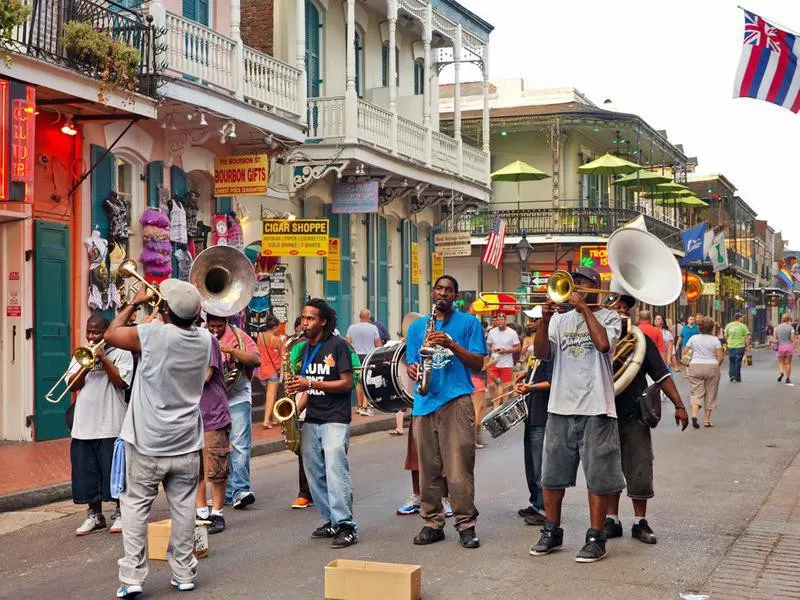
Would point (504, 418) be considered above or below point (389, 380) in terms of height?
below

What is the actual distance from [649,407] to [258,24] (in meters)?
14.2

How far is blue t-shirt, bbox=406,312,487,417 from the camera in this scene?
308 inches

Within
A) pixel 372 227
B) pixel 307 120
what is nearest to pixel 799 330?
pixel 372 227

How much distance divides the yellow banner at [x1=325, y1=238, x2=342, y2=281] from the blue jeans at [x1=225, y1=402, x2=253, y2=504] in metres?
11.9

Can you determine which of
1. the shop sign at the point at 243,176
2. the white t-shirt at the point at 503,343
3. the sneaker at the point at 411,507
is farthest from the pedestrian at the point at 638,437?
the shop sign at the point at 243,176

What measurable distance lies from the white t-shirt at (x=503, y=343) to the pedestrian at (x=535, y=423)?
8.04 m

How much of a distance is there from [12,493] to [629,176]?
34.6 meters

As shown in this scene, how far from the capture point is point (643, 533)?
8055 millimetres

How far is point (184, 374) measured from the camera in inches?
258

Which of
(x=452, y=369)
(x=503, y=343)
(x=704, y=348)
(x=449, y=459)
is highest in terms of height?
(x=452, y=369)

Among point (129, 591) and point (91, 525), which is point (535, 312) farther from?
point (91, 525)

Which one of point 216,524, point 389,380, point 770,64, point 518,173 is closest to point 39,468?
point 216,524

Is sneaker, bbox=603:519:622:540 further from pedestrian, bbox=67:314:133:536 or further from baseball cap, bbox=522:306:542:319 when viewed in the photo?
pedestrian, bbox=67:314:133:536

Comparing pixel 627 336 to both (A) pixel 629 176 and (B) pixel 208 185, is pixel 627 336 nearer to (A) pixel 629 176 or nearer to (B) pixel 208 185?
(B) pixel 208 185
